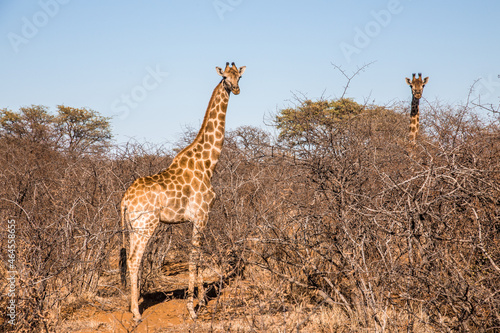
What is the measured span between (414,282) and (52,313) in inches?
146

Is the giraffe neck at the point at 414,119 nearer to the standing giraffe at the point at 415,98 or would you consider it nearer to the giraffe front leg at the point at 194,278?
the standing giraffe at the point at 415,98

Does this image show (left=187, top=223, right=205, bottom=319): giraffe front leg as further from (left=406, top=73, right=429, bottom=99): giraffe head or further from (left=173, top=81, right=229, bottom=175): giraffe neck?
(left=406, top=73, right=429, bottom=99): giraffe head

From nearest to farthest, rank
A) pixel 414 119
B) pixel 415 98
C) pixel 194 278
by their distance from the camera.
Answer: pixel 194 278
pixel 414 119
pixel 415 98

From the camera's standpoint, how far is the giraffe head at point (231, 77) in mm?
6727

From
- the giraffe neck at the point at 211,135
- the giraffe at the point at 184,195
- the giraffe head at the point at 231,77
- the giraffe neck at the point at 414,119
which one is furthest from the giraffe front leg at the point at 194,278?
the giraffe neck at the point at 414,119

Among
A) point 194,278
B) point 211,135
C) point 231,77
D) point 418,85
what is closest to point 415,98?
point 418,85

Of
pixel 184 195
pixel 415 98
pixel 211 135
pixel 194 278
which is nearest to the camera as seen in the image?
pixel 194 278

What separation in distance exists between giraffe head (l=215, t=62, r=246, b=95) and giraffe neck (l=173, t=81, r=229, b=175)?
0.31 ft

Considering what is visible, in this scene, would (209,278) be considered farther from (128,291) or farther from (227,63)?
(227,63)

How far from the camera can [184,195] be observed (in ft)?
20.0

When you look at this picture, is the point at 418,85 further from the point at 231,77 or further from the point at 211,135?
the point at 211,135

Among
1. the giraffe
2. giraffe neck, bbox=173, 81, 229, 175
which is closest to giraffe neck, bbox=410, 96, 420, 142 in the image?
the giraffe

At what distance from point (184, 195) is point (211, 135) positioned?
3.56 ft

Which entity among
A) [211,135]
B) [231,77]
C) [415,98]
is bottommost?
[211,135]
